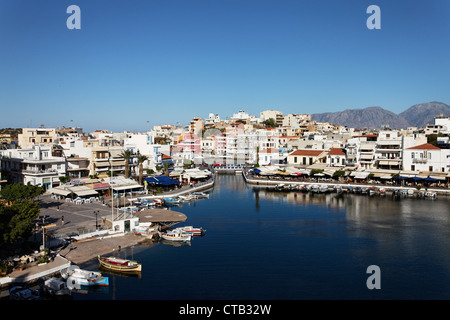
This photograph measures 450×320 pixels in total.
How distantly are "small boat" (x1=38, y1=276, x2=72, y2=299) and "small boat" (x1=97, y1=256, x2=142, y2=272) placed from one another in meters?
2.78

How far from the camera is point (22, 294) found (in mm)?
14211

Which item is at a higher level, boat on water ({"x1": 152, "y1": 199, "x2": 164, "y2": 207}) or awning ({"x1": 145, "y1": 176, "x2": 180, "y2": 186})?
awning ({"x1": 145, "y1": 176, "x2": 180, "y2": 186})

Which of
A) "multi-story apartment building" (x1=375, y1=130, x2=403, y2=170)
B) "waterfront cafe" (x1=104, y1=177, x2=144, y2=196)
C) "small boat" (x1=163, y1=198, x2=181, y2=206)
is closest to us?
"waterfront cafe" (x1=104, y1=177, x2=144, y2=196)

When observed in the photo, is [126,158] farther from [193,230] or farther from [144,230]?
[193,230]

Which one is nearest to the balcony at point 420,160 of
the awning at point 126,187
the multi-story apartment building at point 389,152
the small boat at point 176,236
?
the multi-story apartment building at point 389,152

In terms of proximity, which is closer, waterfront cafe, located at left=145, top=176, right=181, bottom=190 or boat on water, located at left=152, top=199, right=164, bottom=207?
boat on water, located at left=152, top=199, right=164, bottom=207

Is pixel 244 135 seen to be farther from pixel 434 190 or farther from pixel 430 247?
pixel 430 247

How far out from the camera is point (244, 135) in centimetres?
7419

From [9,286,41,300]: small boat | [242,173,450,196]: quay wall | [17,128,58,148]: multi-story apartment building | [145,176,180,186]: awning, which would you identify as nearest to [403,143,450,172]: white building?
[242,173,450,196]: quay wall

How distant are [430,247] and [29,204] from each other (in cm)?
2277

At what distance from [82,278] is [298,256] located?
1124 centimetres

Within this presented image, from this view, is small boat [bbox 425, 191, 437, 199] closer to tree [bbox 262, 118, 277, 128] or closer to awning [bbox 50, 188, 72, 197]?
awning [bbox 50, 188, 72, 197]

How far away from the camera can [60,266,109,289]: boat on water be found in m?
16.5
